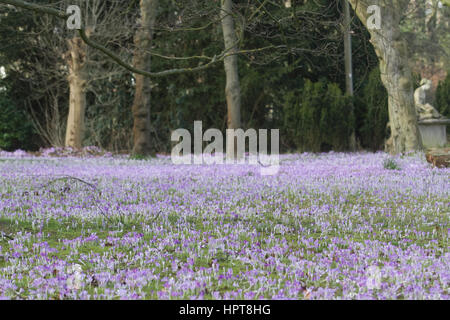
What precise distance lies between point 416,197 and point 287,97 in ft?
45.1

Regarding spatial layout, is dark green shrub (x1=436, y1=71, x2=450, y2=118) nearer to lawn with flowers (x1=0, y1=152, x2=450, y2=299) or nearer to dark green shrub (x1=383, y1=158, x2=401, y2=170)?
Result: dark green shrub (x1=383, y1=158, x2=401, y2=170)

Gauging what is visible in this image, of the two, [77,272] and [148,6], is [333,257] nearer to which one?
[77,272]

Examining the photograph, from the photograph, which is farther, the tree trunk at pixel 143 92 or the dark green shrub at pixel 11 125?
the dark green shrub at pixel 11 125

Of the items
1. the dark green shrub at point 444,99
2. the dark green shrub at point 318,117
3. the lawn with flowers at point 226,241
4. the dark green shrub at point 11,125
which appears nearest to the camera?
the lawn with flowers at point 226,241

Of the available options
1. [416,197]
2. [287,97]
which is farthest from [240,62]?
[416,197]

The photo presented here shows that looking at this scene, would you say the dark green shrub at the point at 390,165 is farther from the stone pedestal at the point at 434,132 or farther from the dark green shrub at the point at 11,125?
the dark green shrub at the point at 11,125

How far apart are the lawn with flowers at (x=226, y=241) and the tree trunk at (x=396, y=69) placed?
288 inches

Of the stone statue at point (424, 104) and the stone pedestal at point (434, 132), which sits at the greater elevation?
the stone statue at point (424, 104)

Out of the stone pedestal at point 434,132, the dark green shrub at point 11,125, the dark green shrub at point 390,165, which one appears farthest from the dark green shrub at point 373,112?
the dark green shrub at point 11,125

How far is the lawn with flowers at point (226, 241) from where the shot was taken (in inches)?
131

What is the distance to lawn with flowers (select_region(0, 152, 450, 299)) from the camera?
131 inches

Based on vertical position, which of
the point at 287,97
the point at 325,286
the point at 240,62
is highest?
the point at 240,62

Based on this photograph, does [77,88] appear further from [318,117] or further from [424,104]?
[424,104]

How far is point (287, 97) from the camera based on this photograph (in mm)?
21062
